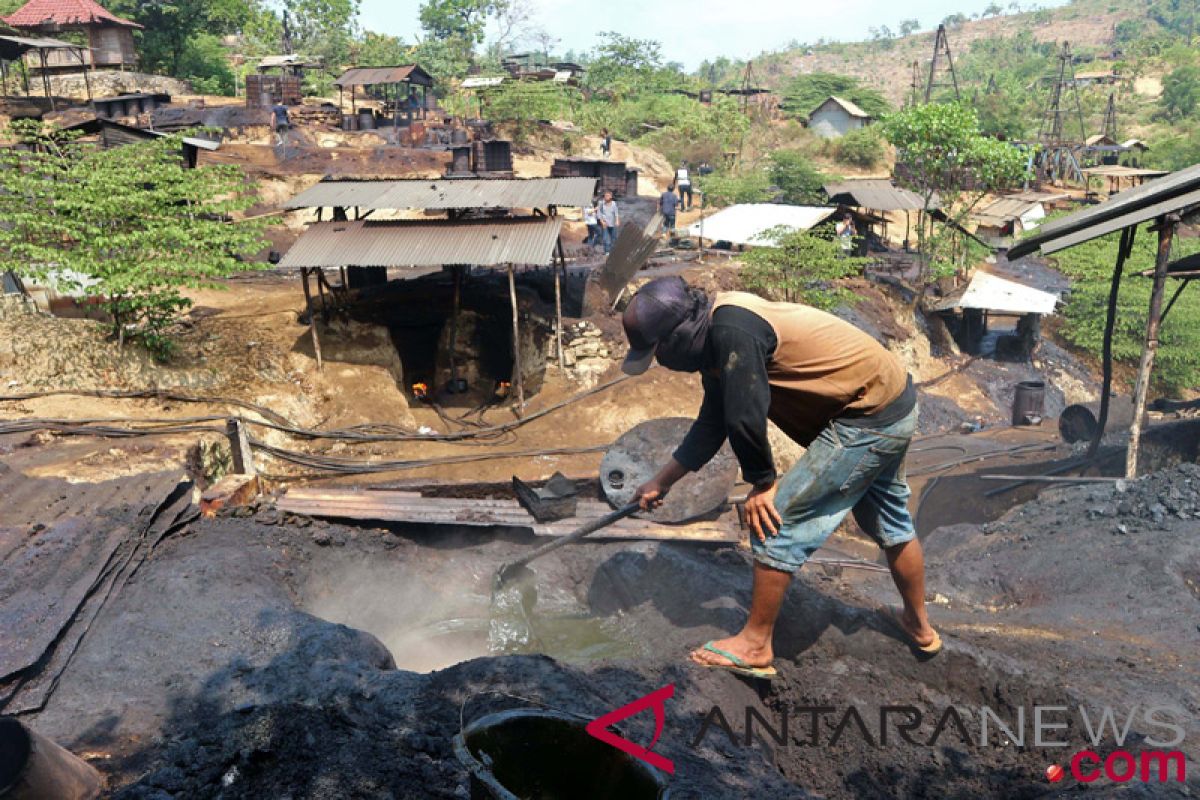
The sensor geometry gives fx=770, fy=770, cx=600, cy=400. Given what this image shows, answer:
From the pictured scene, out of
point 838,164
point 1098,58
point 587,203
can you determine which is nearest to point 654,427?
point 587,203

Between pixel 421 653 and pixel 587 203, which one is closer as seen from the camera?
pixel 421 653

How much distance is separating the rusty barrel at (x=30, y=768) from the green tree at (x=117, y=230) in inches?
300

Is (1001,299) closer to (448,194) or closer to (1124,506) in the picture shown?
(448,194)

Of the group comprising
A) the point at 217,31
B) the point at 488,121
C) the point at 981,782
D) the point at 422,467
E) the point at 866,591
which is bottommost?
the point at 422,467

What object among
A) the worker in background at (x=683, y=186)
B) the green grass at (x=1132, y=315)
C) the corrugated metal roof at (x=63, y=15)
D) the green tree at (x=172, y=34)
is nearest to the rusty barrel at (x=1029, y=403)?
the green grass at (x=1132, y=315)

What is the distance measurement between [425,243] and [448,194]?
4.26ft

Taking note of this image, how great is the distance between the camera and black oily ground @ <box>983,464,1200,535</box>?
17.9ft

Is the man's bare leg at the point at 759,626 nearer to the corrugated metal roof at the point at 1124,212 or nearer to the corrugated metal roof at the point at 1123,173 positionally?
the corrugated metal roof at the point at 1124,212

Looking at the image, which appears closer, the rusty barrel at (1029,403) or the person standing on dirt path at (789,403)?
the person standing on dirt path at (789,403)

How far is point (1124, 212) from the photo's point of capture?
260 inches

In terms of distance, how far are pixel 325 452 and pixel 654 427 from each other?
511cm

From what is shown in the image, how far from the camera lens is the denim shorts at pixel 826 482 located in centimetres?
321

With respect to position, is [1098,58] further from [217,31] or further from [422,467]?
[422,467]

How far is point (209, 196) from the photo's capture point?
9734 mm
